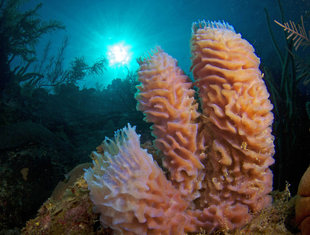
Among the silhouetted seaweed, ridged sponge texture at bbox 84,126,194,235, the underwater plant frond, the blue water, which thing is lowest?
ridged sponge texture at bbox 84,126,194,235

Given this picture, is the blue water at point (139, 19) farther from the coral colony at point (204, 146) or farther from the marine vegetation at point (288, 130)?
the coral colony at point (204, 146)

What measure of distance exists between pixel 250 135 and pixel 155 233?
1.05 metres

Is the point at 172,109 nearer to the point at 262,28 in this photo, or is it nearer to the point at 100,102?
the point at 100,102

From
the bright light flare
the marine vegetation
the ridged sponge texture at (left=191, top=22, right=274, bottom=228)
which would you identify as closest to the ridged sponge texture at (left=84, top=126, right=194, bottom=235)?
the ridged sponge texture at (left=191, top=22, right=274, bottom=228)

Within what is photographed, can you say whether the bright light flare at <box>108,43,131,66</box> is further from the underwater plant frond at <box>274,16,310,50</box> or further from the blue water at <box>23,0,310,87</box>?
the underwater plant frond at <box>274,16,310,50</box>

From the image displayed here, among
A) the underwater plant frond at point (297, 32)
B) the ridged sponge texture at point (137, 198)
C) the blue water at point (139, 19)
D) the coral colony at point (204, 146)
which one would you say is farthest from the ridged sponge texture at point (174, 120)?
the blue water at point (139, 19)

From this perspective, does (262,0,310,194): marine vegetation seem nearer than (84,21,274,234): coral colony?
No

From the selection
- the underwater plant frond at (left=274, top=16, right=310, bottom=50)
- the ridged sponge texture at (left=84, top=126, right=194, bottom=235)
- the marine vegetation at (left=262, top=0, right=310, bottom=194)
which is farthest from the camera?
the marine vegetation at (left=262, top=0, right=310, bottom=194)

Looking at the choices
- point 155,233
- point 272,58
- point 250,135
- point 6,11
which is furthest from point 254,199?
point 272,58

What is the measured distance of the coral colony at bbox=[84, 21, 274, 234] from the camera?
1509mm

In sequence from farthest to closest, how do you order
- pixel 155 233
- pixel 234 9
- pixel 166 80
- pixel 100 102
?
pixel 234 9 < pixel 100 102 < pixel 166 80 < pixel 155 233

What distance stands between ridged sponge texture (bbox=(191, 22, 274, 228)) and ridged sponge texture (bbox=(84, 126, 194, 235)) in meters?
0.37

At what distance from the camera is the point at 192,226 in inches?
64.2

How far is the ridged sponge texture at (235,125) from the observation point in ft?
5.18
